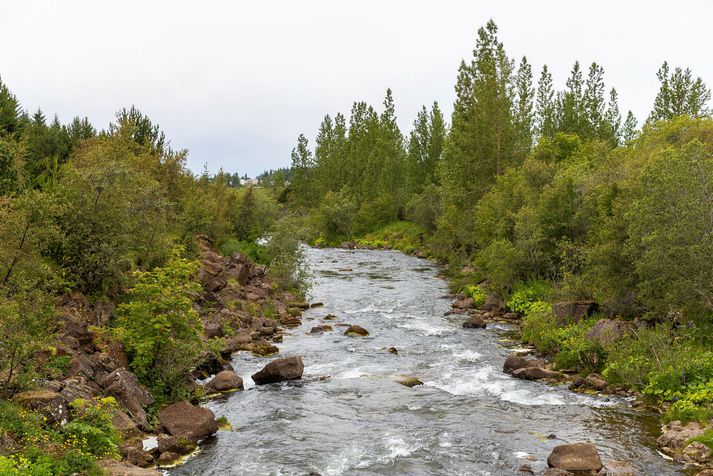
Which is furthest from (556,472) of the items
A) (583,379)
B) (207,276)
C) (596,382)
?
(207,276)

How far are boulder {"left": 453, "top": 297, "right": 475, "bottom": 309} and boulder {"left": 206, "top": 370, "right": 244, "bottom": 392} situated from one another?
2065cm

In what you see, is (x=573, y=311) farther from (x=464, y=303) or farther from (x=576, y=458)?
(x=576, y=458)

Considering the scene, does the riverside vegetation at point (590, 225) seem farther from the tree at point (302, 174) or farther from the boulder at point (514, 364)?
the tree at point (302, 174)

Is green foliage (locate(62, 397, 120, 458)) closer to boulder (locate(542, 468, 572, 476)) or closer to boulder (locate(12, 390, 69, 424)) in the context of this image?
boulder (locate(12, 390, 69, 424))

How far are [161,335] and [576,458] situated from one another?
14.2m

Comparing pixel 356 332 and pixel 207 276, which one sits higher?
pixel 207 276

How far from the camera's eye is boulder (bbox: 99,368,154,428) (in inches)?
690

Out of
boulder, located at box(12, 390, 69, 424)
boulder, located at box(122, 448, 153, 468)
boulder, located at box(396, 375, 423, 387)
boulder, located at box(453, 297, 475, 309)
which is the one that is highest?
boulder, located at box(12, 390, 69, 424)

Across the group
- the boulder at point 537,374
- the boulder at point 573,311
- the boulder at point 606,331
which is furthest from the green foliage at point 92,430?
the boulder at point 573,311

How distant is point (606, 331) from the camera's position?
78.6 feet

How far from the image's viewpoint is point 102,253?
74.4 ft

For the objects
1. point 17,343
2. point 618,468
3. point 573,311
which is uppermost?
point 17,343

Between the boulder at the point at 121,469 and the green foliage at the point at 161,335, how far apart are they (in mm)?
5946

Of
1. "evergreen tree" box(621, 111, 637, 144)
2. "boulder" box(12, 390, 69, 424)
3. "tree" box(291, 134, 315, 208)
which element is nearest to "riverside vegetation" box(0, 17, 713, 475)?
"boulder" box(12, 390, 69, 424)
